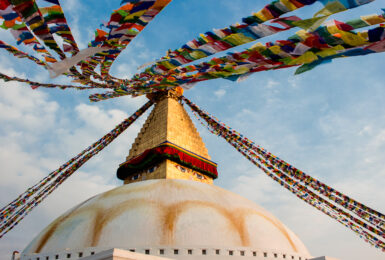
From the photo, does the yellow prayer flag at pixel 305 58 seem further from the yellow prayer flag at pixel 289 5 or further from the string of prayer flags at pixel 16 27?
the string of prayer flags at pixel 16 27

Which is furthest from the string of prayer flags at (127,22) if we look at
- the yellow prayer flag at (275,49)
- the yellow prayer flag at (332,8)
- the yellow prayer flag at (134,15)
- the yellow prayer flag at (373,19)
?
the yellow prayer flag at (373,19)

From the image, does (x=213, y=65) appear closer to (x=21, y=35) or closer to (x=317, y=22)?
(x=317, y=22)

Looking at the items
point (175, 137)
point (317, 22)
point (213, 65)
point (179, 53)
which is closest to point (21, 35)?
point (179, 53)

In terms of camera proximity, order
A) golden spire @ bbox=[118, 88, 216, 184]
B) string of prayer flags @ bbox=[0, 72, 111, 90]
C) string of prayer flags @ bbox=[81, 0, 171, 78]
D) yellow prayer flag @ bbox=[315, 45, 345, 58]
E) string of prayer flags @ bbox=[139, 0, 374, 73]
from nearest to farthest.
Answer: string of prayer flags @ bbox=[139, 0, 374, 73] < yellow prayer flag @ bbox=[315, 45, 345, 58] < string of prayer flags @ bbox=[81, 0, 171, 78] < string of prayer flags @ bbox=[0, 72, 111, 90] < golden spire @ bbox=[118, 88, 216, 184]

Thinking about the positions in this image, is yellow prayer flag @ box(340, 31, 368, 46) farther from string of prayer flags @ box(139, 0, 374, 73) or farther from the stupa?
the stupa

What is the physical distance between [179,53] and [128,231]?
14.1 ft

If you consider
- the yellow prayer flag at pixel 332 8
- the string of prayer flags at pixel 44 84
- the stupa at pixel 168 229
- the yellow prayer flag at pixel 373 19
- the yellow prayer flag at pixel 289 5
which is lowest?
the stupa at pixel 168 229

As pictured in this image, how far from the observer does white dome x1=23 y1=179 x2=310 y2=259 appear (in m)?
7.03

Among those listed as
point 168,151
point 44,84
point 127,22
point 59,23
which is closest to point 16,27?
point 59,23

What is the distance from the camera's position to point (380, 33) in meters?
3.57

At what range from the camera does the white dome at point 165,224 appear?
703 centimetres

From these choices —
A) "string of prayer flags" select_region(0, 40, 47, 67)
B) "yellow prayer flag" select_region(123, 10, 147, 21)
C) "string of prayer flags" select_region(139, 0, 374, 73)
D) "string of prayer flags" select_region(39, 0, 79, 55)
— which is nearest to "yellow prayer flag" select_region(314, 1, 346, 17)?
"string of prayer flags" select_region(139, 0, 374, 73)

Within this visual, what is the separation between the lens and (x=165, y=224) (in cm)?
724

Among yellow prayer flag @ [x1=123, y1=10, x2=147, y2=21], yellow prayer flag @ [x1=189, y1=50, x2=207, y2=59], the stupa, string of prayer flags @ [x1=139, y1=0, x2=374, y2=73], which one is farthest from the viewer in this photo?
the stupa
